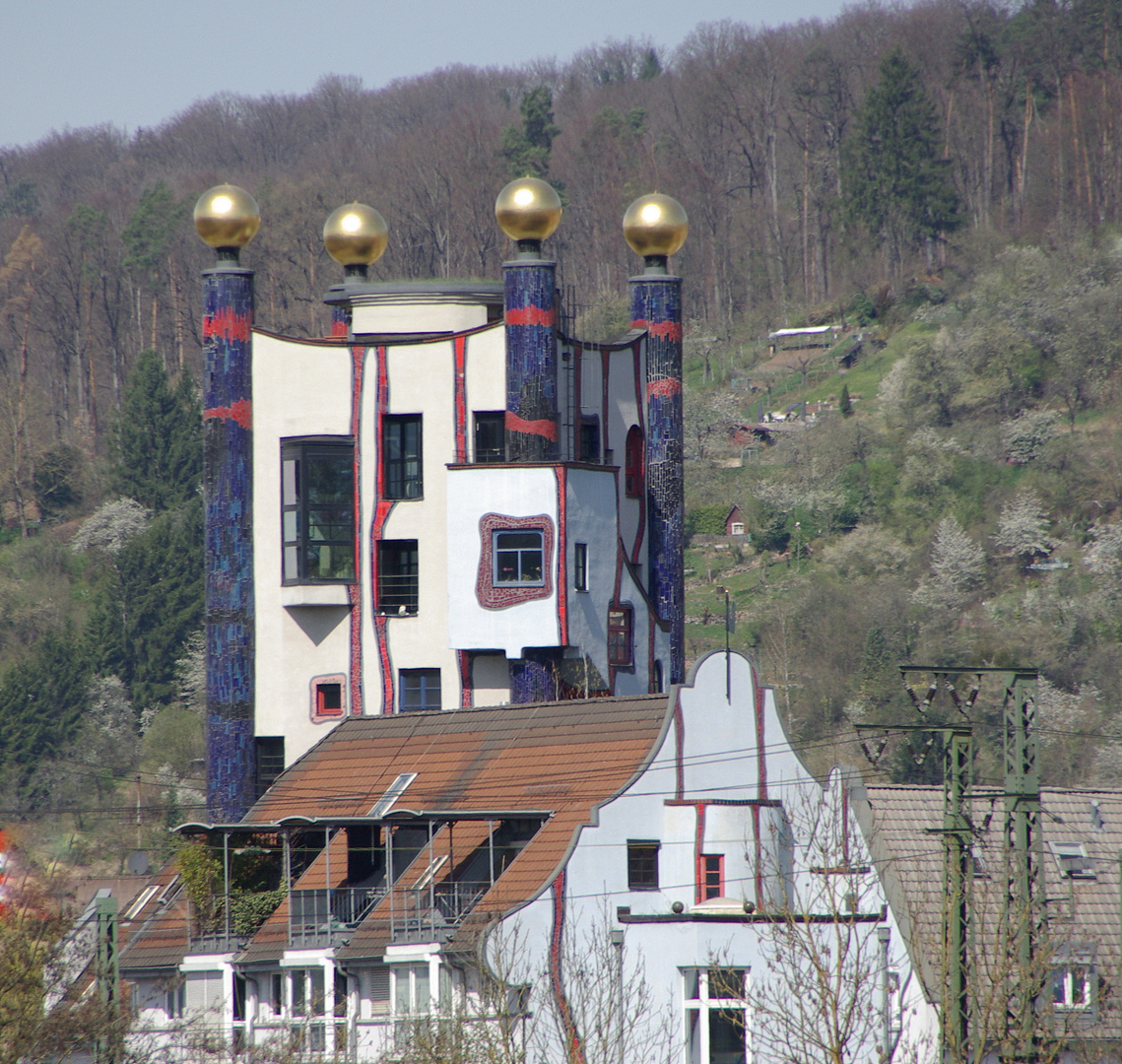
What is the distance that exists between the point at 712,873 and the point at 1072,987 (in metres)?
6.83

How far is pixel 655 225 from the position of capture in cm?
4744

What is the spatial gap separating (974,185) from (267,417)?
232ft

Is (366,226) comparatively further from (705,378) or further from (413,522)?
(705,378)

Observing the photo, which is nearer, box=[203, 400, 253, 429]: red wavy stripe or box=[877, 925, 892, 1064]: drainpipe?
box=[877, 925, 892, 1064]: drainpipe

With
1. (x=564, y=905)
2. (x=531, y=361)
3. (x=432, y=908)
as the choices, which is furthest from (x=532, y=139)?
(x=564, y=905)

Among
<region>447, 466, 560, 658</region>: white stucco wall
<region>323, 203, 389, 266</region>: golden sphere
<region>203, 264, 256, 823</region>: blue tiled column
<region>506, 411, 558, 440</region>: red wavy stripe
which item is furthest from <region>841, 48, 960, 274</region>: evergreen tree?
<region>447, 466, 560, 658</region>: white stucco wall

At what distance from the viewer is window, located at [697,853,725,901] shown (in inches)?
1404

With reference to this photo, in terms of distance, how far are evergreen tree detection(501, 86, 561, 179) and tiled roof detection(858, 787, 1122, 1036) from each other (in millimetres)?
74277

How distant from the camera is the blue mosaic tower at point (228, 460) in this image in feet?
150

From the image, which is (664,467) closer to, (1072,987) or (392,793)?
(392,793)

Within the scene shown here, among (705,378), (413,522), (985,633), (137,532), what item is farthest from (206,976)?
(705,378)

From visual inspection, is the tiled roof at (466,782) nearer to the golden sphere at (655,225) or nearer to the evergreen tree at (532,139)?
the golden sphere at (655,225)

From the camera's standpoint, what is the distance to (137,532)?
9350 cm

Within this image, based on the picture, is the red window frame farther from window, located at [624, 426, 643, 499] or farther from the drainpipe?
the drainpipe
